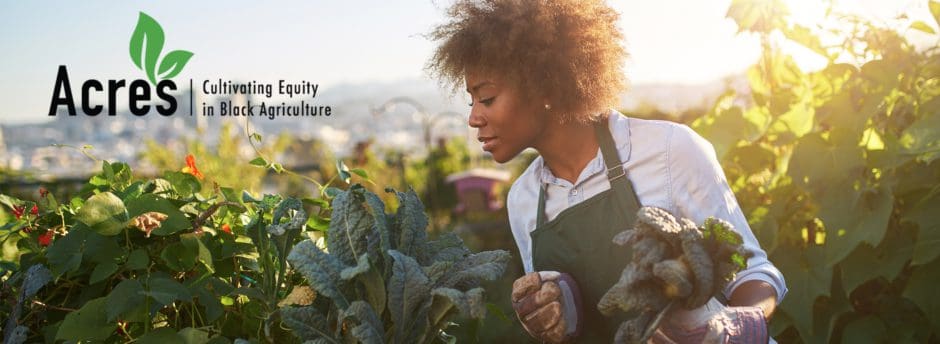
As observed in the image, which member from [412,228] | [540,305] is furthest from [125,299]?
[540,305]

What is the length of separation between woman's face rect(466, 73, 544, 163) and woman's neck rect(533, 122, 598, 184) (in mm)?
51

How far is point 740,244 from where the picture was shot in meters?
1.14

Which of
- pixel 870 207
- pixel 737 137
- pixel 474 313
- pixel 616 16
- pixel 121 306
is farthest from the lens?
pixel 737 137

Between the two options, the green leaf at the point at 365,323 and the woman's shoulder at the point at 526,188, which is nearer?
the green leaf at the point at 365,323

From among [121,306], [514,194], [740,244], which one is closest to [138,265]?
[121,306]

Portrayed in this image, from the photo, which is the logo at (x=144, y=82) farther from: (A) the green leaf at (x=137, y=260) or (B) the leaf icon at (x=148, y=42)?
(A) the green leaf at (x=137, y=260)

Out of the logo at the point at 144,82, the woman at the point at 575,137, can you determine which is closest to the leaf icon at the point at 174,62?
the logo at the point at 144,82

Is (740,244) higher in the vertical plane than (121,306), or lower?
higher

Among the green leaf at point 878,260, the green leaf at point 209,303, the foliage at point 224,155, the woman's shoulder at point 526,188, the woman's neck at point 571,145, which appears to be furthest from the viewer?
the foliage at point 224,155

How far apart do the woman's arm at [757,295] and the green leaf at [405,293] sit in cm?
70

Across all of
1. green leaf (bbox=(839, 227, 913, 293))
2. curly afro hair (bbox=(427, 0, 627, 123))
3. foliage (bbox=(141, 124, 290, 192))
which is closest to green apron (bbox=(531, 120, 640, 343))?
curly afro hair (bbox=(427, 0, 627, 123))

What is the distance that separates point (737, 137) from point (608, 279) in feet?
4.02

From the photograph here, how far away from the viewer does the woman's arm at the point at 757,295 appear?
5.10 ft

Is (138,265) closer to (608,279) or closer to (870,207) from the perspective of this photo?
(608,279)
